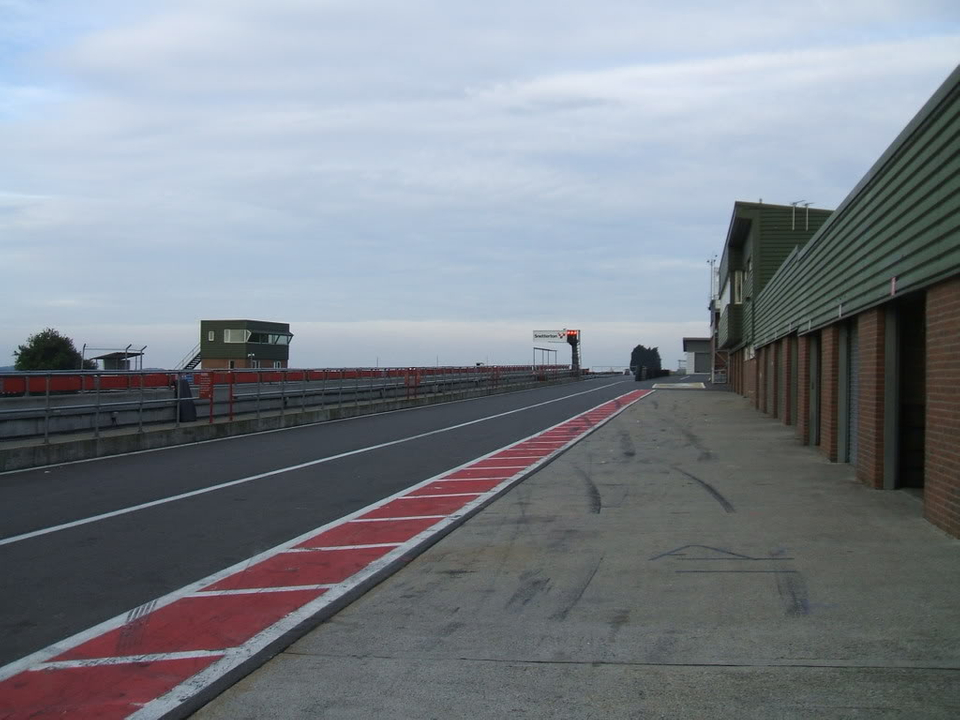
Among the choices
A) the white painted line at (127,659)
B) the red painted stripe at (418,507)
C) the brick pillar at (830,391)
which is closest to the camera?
the white painted line at (127,659)

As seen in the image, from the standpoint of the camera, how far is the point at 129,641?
6316mm

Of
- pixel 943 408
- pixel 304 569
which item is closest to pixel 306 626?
pixel 304 569

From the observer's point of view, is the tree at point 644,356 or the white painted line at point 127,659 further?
the tree at point 644,356

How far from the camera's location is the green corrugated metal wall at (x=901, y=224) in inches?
349

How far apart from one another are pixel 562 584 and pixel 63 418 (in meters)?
13.5

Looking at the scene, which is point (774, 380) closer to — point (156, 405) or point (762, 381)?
point (762, 381)

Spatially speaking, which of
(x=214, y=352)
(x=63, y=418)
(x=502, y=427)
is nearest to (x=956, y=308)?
(x=63, y=418)

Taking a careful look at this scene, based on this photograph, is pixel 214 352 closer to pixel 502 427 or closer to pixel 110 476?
pixel 502 427

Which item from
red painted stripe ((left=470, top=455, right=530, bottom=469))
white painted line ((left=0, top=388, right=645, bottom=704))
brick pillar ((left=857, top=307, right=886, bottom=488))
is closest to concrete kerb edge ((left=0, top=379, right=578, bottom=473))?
red painted stripe ((left=470, top=455, right=530, bottom=469))

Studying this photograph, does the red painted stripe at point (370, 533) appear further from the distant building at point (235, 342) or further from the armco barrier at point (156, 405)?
the distant building at point (235, 342)

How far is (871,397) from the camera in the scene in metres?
12.1

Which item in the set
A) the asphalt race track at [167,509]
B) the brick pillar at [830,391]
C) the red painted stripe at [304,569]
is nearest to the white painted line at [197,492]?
the asphalt race track at [167,509]

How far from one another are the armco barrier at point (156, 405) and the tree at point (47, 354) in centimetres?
1719

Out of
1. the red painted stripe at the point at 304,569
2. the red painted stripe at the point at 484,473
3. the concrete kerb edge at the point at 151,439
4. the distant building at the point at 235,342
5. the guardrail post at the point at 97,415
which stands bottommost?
the red painted stripe at the point at 304,569
